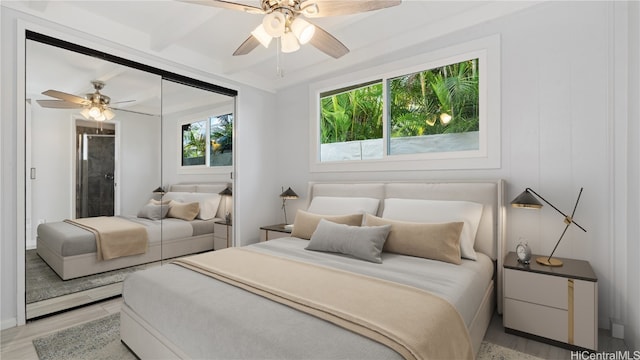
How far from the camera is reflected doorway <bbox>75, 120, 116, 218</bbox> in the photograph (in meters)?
2.65

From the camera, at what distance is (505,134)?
2572mm

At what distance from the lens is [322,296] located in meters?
1.52

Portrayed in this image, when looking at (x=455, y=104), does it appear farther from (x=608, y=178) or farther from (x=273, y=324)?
(x=273, y=324)

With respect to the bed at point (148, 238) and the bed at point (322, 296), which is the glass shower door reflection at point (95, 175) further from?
the bed at point (322, 296)

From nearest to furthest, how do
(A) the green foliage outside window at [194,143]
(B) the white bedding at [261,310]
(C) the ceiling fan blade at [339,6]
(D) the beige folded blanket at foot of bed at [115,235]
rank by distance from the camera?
(B) the white bedding at [261,310]
(C) the ceiling fan blade at [339,6]
(D) the beige folded blanket at foot of bed at [115,235]
(A) the green foliage outside window at [194,143]

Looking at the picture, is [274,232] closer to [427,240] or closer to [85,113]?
[427,240]

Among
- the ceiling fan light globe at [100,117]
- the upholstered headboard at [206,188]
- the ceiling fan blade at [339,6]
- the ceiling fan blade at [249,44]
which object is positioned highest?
the ceiling fan blade at [339,6]

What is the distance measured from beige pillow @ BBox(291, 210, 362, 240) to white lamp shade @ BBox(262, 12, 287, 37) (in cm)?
167

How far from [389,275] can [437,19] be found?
7.87ft

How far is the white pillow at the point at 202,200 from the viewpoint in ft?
10.9

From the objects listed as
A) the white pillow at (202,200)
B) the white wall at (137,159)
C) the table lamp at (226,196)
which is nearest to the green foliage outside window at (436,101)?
the table lamp at (226,196)

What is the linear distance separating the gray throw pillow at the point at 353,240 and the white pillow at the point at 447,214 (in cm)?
36

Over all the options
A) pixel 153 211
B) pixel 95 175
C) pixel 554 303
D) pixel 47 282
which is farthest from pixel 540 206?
pixel 47 282

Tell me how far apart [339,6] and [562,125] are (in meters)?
1.98
